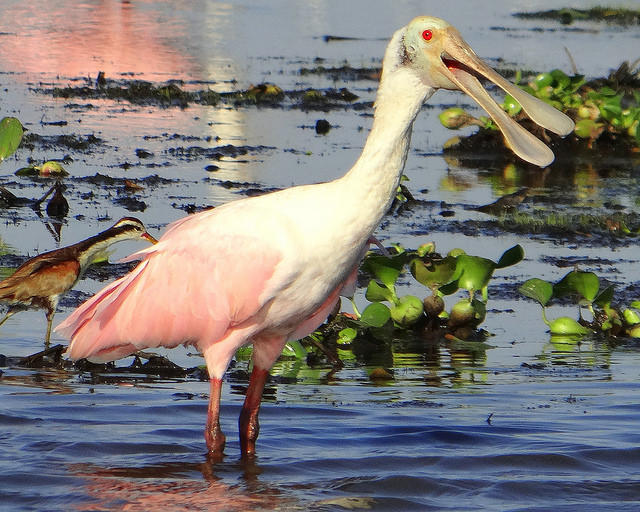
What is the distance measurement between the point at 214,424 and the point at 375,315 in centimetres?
178

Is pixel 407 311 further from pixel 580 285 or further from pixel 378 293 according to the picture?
pixel 580 285

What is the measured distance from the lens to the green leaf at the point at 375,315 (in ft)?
22.9

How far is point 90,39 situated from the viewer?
2205cm

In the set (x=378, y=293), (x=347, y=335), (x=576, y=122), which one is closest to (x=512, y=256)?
(x=378, y=293)

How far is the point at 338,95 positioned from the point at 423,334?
9857mm

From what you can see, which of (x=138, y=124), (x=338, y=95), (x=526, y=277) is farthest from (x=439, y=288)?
(x=338, y=95)

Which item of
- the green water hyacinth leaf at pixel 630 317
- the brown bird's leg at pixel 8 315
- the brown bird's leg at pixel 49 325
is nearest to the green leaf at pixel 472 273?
the green water hyacinth leaf at pixel 630 317

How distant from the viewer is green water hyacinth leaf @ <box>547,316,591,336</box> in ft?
23.9

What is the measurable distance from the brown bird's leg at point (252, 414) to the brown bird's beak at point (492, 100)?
5.09 feet

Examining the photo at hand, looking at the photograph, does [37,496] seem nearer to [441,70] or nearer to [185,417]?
[185,417]

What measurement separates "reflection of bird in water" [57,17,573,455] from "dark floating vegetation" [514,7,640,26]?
2690 cm

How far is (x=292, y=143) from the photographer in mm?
13273

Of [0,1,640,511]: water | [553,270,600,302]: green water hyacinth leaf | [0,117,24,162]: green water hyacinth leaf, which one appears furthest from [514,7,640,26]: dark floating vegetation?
[553,270,600,302]: green water hyacinth leaf

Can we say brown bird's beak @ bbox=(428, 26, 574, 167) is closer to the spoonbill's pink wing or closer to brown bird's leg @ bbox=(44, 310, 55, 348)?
the spoonbill's pink wing
